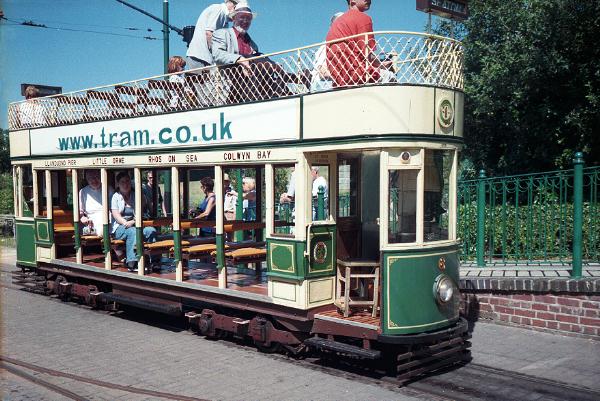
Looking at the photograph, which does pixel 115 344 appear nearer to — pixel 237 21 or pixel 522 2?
pixel 237 21

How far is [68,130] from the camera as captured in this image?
32.4 feet

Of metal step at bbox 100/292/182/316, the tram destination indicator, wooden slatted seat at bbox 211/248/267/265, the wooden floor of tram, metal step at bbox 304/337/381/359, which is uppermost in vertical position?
the tram destination indicator

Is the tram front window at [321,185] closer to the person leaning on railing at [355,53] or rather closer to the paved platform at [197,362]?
the person leaning on railing at [355,53]

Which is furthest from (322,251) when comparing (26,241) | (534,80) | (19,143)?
(534,80)

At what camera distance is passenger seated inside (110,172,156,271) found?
29.0 ft

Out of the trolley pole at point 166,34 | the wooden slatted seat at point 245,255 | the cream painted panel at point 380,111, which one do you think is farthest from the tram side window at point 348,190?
the trolley pole at point 166,34

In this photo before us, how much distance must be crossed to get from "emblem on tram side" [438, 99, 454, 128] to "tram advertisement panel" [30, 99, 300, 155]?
1.47m

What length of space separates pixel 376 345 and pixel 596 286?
281cm

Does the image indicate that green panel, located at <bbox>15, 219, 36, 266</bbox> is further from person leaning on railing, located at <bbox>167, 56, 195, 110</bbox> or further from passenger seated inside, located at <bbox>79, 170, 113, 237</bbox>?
person leaning on railing, located at <bbox>167, 56, 195, 110</bbox>

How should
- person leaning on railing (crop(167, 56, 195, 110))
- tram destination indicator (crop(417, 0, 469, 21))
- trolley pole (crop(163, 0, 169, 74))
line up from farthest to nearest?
tram destination indicator (crop(417, 0, 469, 21))
trolley pole (crop(163, 0, 169, 74))
person leaning on railing (crop(167, 56, 195, 110))

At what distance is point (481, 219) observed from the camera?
892cm

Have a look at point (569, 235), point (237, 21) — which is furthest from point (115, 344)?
point (569, 235)

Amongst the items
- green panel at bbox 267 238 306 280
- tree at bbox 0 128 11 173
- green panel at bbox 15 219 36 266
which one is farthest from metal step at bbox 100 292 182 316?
tree at bbox 0 128 11 173

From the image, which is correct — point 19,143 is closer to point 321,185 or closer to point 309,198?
point 321,185
